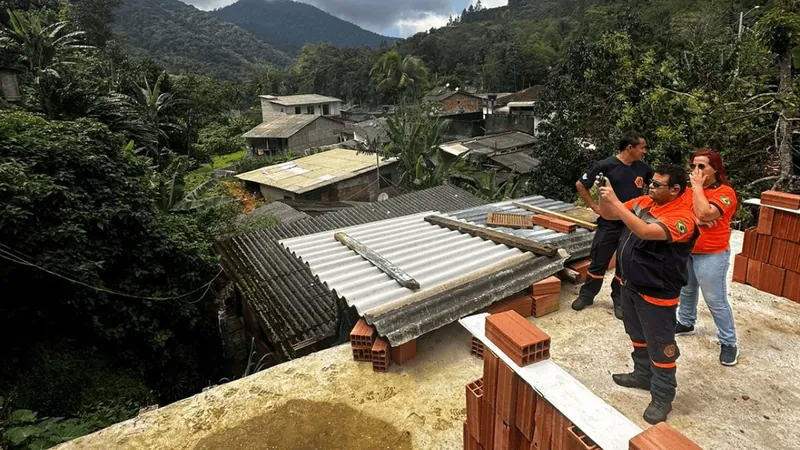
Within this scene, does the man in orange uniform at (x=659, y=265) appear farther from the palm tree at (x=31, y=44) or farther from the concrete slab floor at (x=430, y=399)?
the palm tree at (x=31, y=44)

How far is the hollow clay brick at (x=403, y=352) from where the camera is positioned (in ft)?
12.9

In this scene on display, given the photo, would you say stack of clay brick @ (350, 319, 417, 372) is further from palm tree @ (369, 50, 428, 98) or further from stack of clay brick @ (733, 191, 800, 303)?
palm tree @ (369, 50, 428, 98)

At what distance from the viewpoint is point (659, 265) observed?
112 inches

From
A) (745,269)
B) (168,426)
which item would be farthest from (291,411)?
(745,269)

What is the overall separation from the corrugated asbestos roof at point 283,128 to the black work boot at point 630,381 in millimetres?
33175

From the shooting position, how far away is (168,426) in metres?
3.49

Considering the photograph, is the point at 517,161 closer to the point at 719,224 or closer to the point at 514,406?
the point at 719,224

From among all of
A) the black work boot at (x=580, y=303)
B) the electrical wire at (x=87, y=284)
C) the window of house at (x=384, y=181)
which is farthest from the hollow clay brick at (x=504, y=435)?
the window of house at (x=384, y=181)

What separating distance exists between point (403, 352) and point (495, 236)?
1.96m

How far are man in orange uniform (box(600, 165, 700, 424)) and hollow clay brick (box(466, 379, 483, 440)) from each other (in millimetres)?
1186

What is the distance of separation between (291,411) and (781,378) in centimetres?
390

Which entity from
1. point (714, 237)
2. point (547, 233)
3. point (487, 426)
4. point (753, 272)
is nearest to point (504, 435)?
point (487, 426)

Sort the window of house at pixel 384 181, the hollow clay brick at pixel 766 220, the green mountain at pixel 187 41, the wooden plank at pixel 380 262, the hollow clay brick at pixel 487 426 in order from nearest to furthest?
1. the hollow clay brick at pixel 487 426
2. the wooden plank at pixel 380 262
3. the hollow clay brick at pixel 766 220
4. the window of house at pixel 384 181
5. the green mountain at pixel 187 41

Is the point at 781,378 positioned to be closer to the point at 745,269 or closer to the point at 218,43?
the point at 745,269
